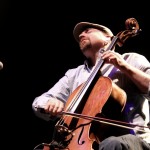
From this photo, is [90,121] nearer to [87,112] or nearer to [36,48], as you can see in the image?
[87,112]

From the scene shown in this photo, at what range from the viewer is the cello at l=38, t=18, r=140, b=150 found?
1.77 m

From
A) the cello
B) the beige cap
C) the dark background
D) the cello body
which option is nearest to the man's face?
the beige cap

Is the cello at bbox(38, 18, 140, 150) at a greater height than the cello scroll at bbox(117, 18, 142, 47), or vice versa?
the cello scroll at bbox(117, 18, 142, 47)

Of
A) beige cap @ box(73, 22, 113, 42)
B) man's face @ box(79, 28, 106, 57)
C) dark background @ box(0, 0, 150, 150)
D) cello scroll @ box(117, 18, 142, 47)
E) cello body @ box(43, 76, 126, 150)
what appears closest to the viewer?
cello body @ box(43, 76, 126, 150)

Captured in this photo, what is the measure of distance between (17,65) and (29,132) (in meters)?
0.66

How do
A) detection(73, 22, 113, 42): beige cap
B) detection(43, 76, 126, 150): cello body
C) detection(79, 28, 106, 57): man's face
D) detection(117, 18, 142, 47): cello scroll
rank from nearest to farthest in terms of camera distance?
detection(43, 76, 126, 150): cello body < detection(117, 18, 142, 47): cello scroll < detection(79, 28, 106, 57): man's face < detection(73, 22, 113, 42): beige cap

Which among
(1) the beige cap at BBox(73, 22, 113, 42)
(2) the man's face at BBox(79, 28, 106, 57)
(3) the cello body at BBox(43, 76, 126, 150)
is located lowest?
(3) the cello body at BBox(43, 76, 126, 150)

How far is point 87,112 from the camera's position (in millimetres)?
1892

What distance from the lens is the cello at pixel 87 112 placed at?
5.79ft

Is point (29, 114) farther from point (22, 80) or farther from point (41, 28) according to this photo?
point (41, 28)

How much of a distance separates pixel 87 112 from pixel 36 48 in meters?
1.60

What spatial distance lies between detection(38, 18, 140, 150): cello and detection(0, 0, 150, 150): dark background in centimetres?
109

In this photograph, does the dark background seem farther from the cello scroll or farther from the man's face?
the cello scroll

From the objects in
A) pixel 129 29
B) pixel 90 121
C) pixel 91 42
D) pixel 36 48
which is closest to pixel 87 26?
pixel 91 42
